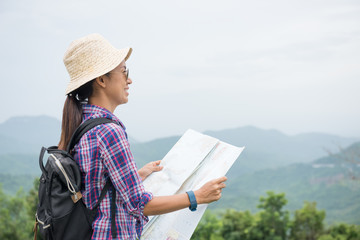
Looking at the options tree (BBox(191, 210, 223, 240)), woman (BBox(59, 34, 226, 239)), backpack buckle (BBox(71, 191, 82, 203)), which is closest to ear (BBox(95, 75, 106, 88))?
woman (BBox(59, 34, 226, 239))

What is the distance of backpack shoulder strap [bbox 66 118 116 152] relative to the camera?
3.99 ft

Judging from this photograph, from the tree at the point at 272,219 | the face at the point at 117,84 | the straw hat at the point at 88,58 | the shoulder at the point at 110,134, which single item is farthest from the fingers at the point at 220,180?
the tree at the point at 272,219

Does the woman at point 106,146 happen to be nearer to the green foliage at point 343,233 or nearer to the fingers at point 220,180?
the fingers at point 220,180

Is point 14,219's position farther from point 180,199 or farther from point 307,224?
point 180,199

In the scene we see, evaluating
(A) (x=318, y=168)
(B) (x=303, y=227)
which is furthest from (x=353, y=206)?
(B) (x=303, y=227)

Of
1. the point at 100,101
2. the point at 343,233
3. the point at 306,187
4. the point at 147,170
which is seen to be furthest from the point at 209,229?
the point at 306,187

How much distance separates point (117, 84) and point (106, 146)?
0.30m

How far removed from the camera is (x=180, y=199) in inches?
49.5

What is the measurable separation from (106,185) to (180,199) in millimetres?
287

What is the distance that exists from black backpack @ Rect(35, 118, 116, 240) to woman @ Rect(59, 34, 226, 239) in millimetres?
24

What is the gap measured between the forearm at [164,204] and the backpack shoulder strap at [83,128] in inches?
13.7

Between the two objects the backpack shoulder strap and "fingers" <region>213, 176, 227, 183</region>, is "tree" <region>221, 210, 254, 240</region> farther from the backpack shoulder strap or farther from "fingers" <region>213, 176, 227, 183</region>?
the backpack shoulder strap

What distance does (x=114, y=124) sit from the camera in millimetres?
1216

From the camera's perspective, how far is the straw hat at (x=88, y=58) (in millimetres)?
1290
